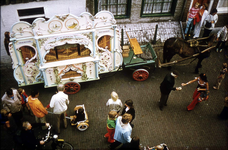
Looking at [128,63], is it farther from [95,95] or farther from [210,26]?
[210,26]

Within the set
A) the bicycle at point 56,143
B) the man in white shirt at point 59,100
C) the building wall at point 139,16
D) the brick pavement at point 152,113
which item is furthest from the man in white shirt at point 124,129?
the building wall at point 139,16

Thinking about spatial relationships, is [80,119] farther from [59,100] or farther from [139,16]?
[139,16]

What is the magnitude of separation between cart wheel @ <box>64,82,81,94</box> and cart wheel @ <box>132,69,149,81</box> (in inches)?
92.3

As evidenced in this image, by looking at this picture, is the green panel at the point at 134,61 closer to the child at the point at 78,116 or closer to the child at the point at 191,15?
the child at the point at 78,116

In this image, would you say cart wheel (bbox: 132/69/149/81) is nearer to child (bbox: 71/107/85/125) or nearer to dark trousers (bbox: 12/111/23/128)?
child (bbox: 71/107/85/125)

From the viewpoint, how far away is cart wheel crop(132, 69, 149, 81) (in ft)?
29.1

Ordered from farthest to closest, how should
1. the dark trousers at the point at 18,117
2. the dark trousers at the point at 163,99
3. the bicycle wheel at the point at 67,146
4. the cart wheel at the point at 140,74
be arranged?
1. the cart wheel at the point at 140,74
2. the dark trousers at the point at 163,99
3. the dark trousers at the point at 18,117
4. the bicycle wheel at the point at 67,146

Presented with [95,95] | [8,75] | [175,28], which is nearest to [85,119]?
[95,95]

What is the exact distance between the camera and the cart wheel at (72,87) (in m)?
8.31

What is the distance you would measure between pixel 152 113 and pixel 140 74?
1.77 meters

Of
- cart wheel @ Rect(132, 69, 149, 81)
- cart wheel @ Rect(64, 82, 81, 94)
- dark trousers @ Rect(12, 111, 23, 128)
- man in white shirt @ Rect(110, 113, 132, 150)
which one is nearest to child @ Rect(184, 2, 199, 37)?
cart wheel @ Rect(132, 69, 149, 81)

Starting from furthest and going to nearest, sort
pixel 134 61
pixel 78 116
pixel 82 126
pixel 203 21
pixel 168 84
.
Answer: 1. pixel 203 21
2. pixel 134 61
3. pixel 78 116
4. pixel 82 126
5. pixel 168 84

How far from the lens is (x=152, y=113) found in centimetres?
802

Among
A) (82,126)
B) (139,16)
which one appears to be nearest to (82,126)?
(82,126)
